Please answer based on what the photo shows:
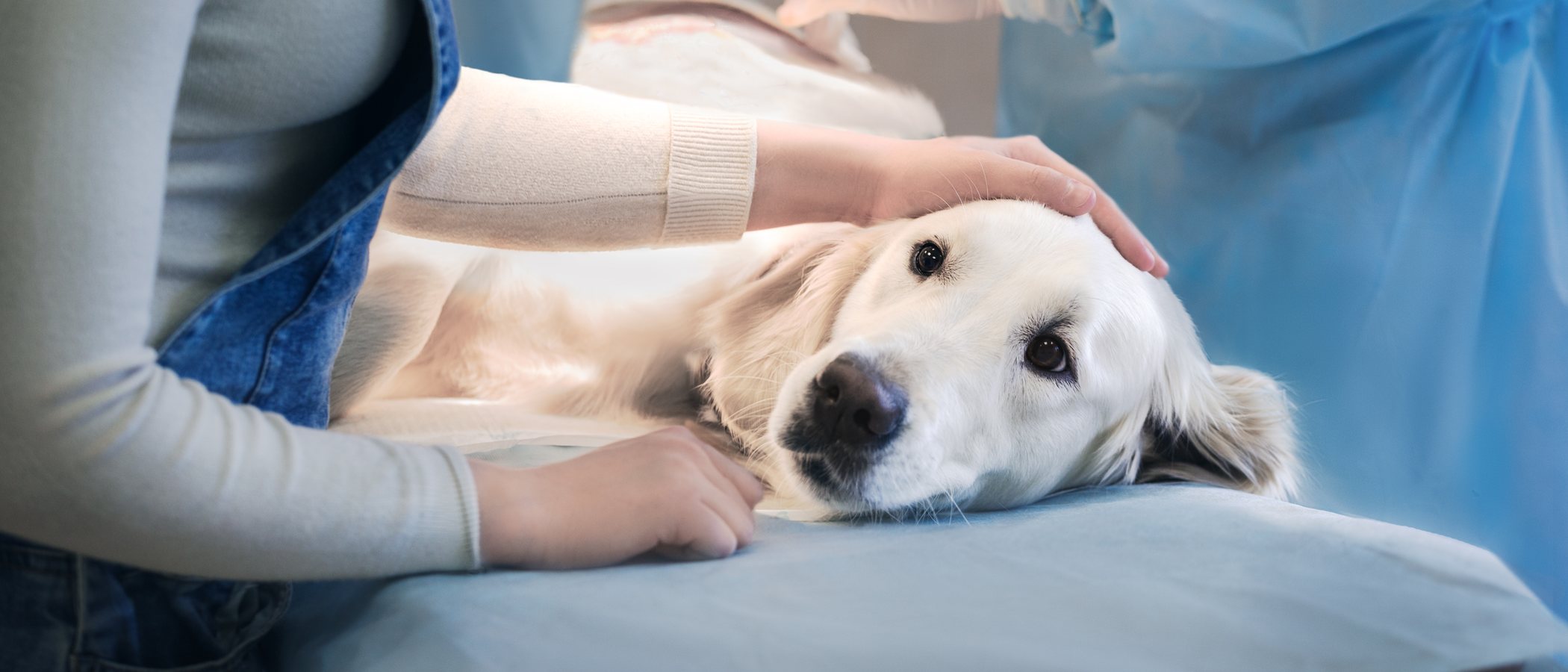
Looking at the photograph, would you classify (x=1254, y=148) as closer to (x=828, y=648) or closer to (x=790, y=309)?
(x=790, y=309)

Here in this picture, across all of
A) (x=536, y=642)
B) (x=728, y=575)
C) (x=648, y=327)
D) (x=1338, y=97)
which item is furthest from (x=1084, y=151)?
(x=536, y=642)

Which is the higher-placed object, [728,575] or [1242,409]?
[1242,409]

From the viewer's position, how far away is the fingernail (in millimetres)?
1236

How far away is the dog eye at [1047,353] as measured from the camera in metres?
1.16

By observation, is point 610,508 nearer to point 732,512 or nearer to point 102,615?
point 732,512

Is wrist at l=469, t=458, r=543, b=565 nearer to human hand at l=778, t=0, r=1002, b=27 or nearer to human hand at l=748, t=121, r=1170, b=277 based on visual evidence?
human hand at l=748, t=121, r=1170, b=277

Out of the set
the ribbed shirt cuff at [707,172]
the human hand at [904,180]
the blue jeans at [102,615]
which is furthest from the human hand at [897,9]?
the blue jeans at [102,615]

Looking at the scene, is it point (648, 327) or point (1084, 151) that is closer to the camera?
point (648, 327)

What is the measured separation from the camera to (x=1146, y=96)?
1.70 metres

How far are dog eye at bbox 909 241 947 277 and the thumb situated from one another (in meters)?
0.74

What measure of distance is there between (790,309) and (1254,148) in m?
0.76

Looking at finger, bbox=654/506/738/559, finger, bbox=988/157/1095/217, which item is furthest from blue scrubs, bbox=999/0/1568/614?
finger, bbox=654/506/738/559

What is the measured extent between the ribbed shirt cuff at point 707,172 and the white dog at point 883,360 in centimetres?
18

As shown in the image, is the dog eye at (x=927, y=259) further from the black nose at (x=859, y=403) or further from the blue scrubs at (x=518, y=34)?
the blue scrubs at (x=518, y=34)
